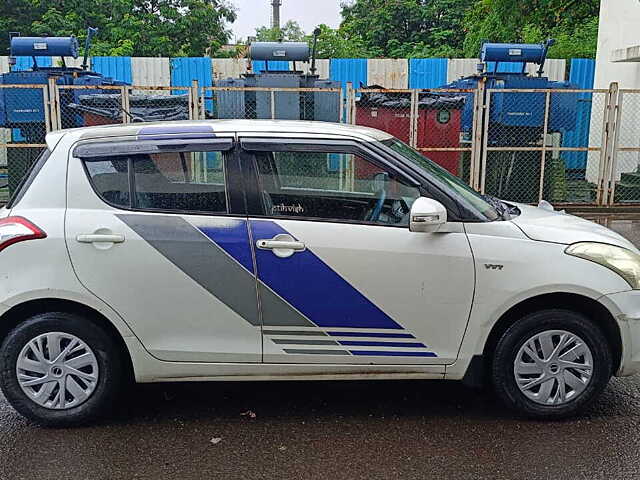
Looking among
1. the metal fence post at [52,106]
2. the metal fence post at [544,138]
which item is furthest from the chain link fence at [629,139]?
the metal fence post at [52,106]

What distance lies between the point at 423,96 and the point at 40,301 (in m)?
10.6

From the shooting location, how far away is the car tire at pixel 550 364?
4039 mm

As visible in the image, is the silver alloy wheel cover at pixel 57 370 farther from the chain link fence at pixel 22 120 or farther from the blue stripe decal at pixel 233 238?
the chain link fence at pixel 22 120

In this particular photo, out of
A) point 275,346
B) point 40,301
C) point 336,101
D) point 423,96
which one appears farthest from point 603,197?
point 40,301

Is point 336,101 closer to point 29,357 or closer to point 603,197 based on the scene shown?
Result: point 603,197

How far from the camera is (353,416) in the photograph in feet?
14.0

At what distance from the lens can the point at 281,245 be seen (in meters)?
3.94

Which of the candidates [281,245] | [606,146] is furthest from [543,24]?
[281,245]

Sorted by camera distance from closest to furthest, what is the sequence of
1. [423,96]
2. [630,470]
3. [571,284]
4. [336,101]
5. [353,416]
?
[630,470]
[571,284]
[353,416]
[336,101]
[423,96]

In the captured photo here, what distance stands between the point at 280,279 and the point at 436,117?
9.50m

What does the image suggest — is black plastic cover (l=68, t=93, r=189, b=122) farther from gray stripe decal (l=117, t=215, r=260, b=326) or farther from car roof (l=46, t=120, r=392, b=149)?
gray stripe decal (l=117, t=215, r=260, b=326)

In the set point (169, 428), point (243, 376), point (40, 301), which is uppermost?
point (40, 301)

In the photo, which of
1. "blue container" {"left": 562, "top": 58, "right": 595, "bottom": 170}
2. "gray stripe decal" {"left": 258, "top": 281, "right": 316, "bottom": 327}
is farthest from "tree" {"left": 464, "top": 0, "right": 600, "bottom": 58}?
"gray stripe decal" {"left": 258, "top": 281, "right": 316, "bottom": 327}

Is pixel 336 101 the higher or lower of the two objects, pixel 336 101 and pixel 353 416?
the higher
